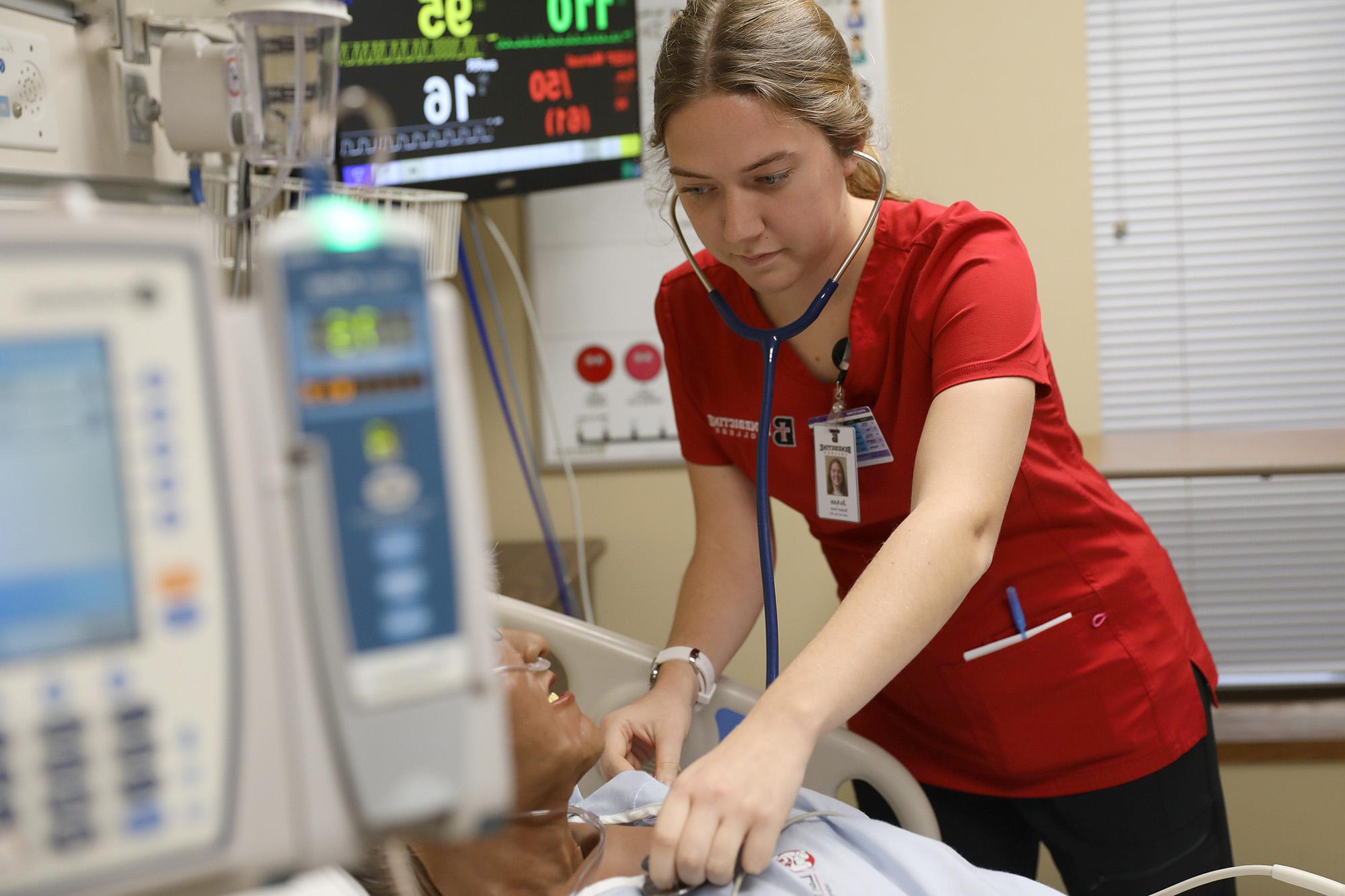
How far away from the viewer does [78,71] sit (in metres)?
1.32

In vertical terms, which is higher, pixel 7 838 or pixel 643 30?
pixel 643 30

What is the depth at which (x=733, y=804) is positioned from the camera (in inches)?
34.0

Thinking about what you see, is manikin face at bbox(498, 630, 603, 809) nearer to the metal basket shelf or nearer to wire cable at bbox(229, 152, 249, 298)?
the metal basket shelf

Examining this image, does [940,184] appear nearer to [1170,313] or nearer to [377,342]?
[1170,313]

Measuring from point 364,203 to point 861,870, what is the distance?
793 millimetres

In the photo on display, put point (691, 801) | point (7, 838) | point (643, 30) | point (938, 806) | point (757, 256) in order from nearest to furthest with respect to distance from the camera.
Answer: point (7, 838)
point (691, 801)
point (757, 256)
point (938, 806)
point (643, 30)

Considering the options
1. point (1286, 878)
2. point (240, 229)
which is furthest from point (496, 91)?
point (1286, 878)

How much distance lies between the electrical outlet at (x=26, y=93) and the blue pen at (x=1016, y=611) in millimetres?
1216

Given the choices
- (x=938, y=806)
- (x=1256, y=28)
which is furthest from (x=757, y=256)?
(x=1256, y=28)

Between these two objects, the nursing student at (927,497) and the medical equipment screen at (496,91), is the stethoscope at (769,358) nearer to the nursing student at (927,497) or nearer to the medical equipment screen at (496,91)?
the nursing student at (927,497)

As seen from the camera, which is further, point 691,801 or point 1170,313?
point 1170,313

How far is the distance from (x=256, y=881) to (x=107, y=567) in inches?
5.4

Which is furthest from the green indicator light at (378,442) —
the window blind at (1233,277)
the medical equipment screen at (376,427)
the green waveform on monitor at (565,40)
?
the window blind at (1233,277)

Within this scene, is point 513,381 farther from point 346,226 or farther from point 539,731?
point 346,226
